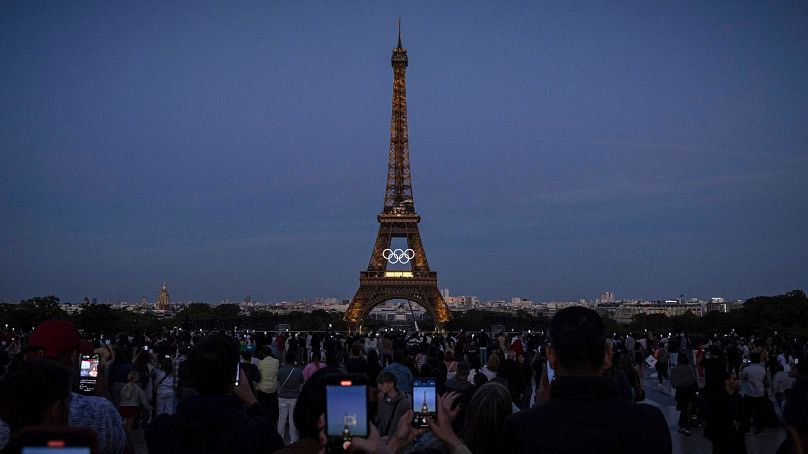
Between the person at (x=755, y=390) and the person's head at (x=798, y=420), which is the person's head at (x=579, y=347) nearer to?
the person's head at (x=798, y=420)

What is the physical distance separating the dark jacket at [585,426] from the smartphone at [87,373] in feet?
20.3

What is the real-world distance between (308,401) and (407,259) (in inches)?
2539

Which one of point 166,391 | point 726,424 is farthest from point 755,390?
point 166,391

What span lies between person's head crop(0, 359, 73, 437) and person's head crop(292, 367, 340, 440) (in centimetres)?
105

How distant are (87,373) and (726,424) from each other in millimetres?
7772

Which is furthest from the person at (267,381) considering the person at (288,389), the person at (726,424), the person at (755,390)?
the person at (755,390)

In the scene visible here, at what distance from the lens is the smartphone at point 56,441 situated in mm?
2572

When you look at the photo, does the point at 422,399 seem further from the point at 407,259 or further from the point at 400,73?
the point at 400,73

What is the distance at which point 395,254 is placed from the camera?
6894cm

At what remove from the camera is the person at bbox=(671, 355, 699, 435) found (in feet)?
52.2

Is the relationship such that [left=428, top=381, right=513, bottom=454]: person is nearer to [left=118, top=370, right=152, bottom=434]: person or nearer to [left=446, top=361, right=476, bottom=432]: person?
[left=446, top=361, right=476, bottom=432]: person

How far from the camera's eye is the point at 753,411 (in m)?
15.6

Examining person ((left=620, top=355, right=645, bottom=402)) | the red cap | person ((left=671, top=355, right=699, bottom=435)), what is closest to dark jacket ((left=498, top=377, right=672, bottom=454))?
the red cap

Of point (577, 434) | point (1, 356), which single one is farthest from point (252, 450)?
point (1, 356)
